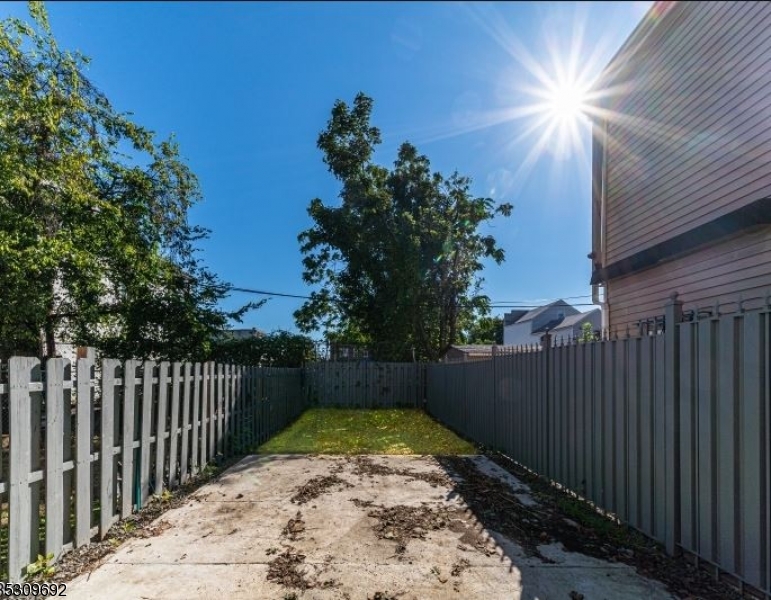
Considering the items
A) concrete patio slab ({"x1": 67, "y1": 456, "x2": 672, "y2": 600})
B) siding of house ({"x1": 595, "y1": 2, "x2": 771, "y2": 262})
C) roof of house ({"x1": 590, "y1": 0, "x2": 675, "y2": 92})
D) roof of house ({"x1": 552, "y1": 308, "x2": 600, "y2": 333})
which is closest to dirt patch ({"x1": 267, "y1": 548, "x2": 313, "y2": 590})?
concrete patio slab ({"x1": 67, "y1": 456, "x2": 672, "y2": 600})

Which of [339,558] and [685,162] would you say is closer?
[339,558]

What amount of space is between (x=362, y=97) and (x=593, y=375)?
47.0 feet

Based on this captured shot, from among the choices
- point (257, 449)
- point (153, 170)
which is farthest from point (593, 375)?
point (153, 170)

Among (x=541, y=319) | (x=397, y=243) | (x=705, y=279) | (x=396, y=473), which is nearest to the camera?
(x=396, y=473)

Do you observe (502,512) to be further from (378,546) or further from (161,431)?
(161,431)

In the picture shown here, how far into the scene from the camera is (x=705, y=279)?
19.4 feet

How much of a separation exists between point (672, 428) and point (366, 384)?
11.8 metres

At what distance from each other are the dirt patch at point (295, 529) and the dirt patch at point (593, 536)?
1.45 m

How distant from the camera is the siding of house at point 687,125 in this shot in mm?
5336

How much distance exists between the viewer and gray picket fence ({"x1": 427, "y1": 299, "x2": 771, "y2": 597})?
2422mm

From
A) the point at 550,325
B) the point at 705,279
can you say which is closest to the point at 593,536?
the point at 705,279

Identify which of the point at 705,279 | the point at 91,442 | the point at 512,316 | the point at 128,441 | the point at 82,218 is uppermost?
the point at 82,218

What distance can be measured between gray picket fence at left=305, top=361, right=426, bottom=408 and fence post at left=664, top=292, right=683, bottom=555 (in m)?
11.5

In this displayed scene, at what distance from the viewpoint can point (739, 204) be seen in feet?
17.7
